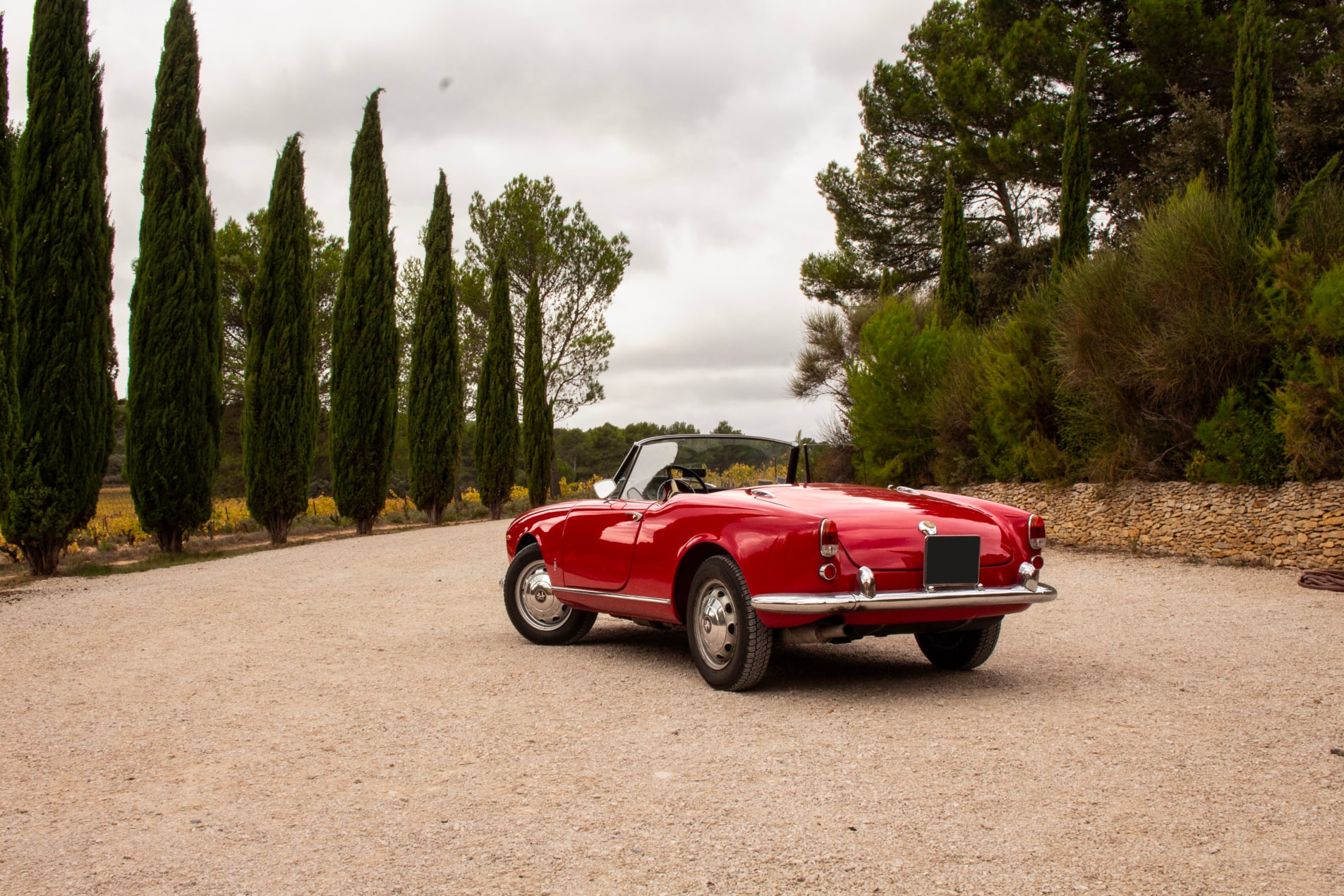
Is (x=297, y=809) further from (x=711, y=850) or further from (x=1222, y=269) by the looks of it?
(x=1222, y=269)

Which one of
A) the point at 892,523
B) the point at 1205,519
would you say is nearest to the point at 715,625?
the point at 892,523

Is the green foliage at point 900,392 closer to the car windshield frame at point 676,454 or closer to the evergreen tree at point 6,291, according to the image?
the car windshield frame at point 676,454

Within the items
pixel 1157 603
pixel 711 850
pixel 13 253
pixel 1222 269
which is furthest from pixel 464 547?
pixel 711 850

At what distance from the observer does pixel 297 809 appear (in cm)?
349

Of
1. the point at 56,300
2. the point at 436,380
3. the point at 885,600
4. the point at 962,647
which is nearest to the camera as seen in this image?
the point at 885,600

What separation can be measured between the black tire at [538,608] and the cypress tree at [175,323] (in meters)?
10.3

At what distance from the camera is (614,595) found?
19.9 feet

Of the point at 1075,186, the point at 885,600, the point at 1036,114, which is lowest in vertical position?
the point at 885,600

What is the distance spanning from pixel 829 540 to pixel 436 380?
65.3ft

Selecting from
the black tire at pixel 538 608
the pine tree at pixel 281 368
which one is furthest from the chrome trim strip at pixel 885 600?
the pine tree at pixel 281 368

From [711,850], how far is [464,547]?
13.4m

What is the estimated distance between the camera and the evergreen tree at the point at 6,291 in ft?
38.9

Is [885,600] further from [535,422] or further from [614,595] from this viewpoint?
[535,422]

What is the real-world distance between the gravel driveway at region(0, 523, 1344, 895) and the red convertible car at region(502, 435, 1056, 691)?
13.3 inches
